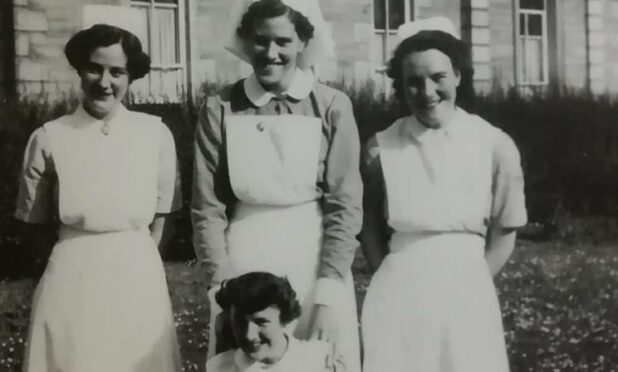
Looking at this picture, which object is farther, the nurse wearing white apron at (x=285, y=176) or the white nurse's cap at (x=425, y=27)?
the white nurse's cap at (x=425, y=27)

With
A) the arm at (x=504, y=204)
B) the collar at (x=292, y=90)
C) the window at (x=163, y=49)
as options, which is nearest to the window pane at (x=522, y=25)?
the arm at (x=504, y=204)

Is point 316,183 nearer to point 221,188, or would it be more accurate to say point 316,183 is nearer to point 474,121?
point 221,188

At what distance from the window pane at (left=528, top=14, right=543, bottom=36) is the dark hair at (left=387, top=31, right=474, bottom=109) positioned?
0.25 meters

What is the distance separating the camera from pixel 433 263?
4.58ft

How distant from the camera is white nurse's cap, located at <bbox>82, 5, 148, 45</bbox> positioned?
1379mm

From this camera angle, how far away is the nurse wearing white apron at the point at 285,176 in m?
1.33

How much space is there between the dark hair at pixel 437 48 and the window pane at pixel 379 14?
0.10 meters

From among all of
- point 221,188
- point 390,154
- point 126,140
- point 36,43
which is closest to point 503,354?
Result: point 390,154

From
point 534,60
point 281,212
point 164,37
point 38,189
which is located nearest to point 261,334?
point 281,212

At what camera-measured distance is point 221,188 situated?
4.42 feet

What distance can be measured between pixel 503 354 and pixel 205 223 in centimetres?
52

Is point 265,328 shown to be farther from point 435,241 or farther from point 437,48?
point 437,48

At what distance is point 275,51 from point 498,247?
47cm

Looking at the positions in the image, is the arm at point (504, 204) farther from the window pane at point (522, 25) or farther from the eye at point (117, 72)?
the eye at point (117, 72)
